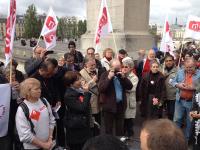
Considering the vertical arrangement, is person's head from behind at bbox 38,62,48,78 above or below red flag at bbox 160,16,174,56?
below

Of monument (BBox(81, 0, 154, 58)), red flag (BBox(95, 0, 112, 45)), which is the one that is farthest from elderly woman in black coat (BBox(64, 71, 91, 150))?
monument (BBox(81, 0, 154, 58))

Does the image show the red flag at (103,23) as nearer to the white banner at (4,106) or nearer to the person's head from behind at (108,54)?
the person's head from behind at (108,54)

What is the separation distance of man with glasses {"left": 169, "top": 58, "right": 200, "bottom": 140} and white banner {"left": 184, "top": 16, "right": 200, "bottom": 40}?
2100 mm

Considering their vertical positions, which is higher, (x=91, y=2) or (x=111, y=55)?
(x=91, y=2)

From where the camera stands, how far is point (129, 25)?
11.6 metres

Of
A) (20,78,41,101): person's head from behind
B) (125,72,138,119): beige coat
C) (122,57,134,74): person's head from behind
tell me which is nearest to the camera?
(20,78,41,101): person's head from behind

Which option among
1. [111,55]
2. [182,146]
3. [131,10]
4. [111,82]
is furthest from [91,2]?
[182,146]

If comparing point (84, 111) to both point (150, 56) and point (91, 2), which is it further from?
point (91, 2)

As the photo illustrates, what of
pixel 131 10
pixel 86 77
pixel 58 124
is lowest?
pixel 58 124

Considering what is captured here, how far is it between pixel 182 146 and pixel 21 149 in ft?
8.12

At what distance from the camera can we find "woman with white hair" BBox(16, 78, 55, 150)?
11.9 ft

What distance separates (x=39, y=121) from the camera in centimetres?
375

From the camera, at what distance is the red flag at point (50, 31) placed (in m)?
7.13

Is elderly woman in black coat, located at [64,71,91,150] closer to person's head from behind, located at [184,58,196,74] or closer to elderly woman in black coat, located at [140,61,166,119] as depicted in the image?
person's head from behind, located at [184,58,196,74]
